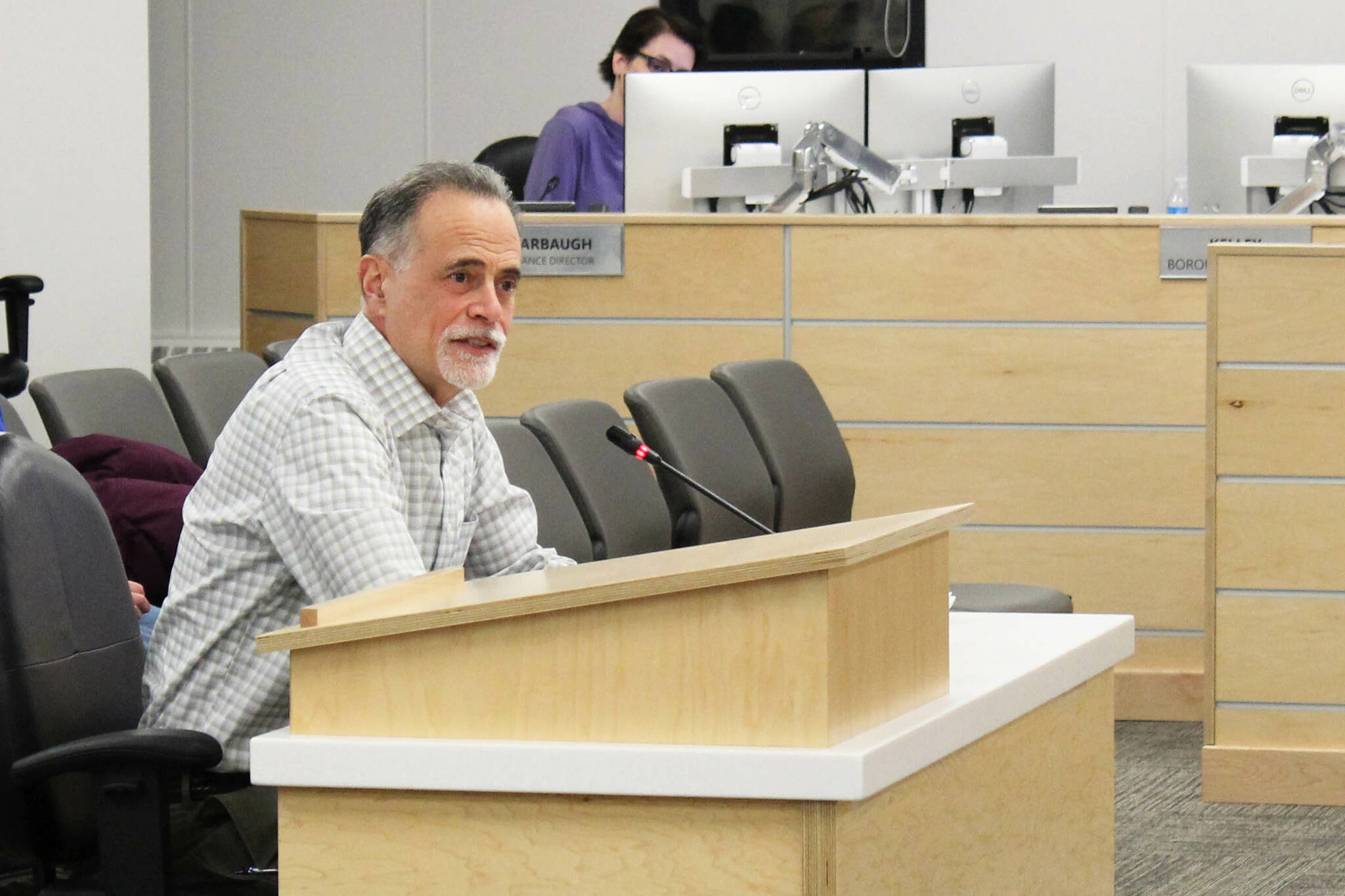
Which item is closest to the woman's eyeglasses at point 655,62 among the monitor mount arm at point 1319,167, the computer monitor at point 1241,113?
the computer monitor at point 1241,113

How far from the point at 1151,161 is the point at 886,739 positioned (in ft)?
19.4

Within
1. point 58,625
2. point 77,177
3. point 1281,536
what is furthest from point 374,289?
point 77,177

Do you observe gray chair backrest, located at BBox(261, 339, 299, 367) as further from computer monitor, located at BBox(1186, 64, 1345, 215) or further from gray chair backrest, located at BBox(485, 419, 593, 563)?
computer monitor, located at BBox(1186, 64, 1345, 215)

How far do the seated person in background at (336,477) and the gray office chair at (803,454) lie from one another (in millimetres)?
1568

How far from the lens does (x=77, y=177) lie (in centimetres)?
480

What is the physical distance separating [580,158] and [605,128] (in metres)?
0.13

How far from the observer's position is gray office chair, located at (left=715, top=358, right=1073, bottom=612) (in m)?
3.47

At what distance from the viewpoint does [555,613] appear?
1247mm

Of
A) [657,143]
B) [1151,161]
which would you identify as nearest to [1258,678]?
[657,143]

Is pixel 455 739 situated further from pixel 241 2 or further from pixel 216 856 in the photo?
pixel 241 2

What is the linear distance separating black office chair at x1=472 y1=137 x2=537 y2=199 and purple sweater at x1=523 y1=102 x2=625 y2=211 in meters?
0.34

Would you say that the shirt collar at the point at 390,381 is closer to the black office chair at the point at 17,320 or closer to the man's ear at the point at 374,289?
the man's ear at the point at 374,289

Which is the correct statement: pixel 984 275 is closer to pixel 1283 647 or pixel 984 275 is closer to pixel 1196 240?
pixel 1196 240

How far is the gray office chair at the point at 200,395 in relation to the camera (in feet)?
10.4
